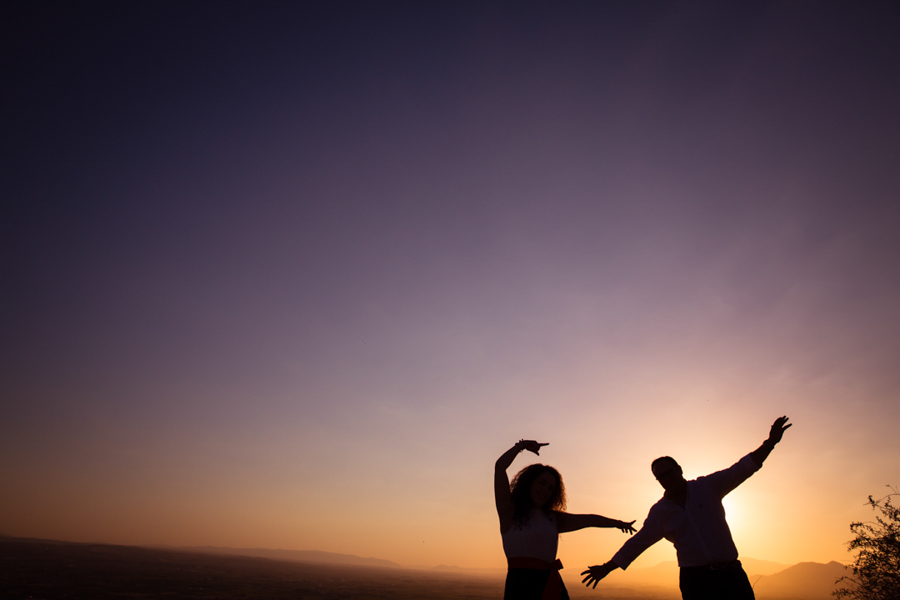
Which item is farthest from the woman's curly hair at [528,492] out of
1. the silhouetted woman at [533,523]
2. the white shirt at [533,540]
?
the white shirt at [533,540]

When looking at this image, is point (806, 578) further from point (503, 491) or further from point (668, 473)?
point (503, 491)

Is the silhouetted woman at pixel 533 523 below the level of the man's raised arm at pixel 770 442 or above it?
below

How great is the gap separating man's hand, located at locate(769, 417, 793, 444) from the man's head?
113 cm

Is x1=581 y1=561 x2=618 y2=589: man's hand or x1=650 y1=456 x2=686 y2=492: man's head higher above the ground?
x1=650 y1=456 x2=686 y2=492: man's head

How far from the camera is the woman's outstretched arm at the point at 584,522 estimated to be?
483 cm

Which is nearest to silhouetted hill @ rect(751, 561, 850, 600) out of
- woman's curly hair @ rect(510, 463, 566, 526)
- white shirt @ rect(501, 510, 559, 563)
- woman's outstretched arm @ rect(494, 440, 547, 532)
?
woman's curly hair @ rect(510, 463, 566, 526)

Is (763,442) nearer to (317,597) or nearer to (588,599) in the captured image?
(317,597)

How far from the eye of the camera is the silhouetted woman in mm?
4281

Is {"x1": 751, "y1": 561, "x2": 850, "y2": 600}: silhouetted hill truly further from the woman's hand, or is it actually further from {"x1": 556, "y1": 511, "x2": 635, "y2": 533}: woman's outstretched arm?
the woman's hand

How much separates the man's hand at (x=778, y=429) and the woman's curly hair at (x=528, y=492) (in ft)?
8.48

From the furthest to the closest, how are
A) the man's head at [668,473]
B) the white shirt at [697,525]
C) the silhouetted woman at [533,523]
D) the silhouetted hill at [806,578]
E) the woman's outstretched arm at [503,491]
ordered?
the silhouetted hill at [806,578], the man's head at [668,473], the white shirt at [697,525], the woman's outstretched arm at [503,491], the silhouetted woman at [533,523]

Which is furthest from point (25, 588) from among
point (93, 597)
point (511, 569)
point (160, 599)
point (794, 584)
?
point (794, 584)

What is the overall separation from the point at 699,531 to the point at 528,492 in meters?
2.03

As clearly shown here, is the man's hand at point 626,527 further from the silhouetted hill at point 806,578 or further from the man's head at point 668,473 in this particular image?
the silhouetted hill at point 806,578
